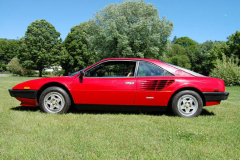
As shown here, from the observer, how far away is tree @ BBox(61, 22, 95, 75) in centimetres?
4309

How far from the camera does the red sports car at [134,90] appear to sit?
477cm

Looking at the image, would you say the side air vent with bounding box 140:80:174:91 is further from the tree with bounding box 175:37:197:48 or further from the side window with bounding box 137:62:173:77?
the tree with bounding box 175:37:197:48

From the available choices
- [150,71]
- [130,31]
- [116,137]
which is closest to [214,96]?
[150,71]

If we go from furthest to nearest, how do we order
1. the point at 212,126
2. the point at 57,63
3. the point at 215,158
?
the point at 57,63
the point at 212,126
the point at 215,158

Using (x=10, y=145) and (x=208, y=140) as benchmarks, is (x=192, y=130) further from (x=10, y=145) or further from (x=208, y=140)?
(x=10, y=145)

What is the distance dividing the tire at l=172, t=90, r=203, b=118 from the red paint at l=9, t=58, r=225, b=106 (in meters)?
0.16

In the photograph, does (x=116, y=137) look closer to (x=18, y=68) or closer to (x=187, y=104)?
(x=187, y=104)

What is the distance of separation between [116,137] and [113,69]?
217 cm

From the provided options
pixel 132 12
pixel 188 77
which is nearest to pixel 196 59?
pixel 132 12

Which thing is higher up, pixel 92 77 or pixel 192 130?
pixel 92 77

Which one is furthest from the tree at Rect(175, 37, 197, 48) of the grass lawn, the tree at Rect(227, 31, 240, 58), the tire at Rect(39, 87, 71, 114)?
the tire at Rect(39, 87, 71, 114)

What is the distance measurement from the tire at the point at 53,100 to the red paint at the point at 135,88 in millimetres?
251

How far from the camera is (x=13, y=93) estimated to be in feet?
17.1

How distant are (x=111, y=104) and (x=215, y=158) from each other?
8.92ft
